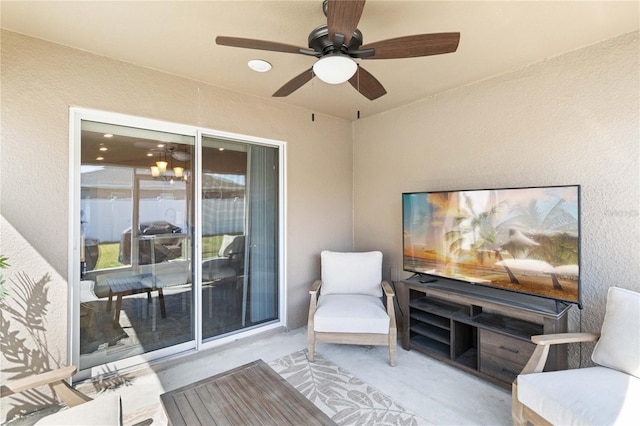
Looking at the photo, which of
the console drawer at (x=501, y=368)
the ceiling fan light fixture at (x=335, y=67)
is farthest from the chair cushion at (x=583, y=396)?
the ceiling fan light fixture at (x=335, y=67)

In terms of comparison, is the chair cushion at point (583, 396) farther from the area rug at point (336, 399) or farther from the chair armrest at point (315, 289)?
the chair armrest at point (315, 289)

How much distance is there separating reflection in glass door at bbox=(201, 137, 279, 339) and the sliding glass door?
11 millimetres

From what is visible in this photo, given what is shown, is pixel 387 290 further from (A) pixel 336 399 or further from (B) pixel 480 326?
(A) pixel 336 399

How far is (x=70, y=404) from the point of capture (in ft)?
5.02

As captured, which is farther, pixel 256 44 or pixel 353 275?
pixel 353 275

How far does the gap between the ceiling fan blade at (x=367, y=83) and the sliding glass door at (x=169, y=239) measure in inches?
59.2

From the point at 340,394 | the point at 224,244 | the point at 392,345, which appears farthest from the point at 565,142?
the point at 224,244

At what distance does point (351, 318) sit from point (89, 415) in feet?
6.10

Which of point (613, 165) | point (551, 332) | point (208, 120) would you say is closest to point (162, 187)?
point (208, 120)

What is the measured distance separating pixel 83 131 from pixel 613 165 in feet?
13.1

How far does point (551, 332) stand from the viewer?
207 cm

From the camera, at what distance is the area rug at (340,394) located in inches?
79.9

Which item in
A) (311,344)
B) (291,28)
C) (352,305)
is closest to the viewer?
(291,28)

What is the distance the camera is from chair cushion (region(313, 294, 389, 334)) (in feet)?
8.71
